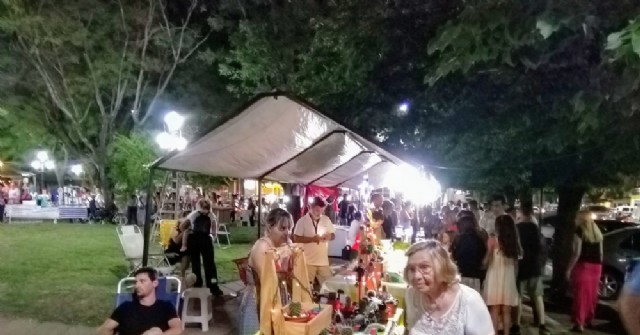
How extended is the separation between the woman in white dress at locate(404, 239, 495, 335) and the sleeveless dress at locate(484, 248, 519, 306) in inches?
201

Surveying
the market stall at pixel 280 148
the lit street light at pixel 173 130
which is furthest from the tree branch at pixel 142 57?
the market stall at pixel 280 148

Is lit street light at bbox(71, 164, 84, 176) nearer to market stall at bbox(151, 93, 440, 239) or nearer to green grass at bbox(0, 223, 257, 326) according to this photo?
green grass at bbox(0, 223, 257, 326)

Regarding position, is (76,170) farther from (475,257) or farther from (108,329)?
(108,329)

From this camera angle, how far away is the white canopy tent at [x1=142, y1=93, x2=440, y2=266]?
6.28 metres

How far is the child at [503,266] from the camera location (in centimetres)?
→ 814

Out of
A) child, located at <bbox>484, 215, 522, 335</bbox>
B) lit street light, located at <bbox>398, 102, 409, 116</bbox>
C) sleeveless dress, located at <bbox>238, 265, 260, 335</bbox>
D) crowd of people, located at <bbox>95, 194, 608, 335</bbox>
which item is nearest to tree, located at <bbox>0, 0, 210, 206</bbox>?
lit street light, located at <bbox>398, 102, 409, 116</bbox>

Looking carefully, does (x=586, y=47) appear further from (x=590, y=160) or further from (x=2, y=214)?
(x=2, y=214)

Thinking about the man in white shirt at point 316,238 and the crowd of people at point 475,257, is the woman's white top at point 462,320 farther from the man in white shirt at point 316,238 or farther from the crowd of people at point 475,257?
the man in white shirt at point 316,238

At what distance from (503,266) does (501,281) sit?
19 centimetres

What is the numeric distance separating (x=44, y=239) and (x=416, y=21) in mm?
15012

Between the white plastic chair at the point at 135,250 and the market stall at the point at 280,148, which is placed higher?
the market stall at the point at 280,148

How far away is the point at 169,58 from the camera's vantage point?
28.8m

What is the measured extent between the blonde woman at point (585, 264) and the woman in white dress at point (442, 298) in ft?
22.1

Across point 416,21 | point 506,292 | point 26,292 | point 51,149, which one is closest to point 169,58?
point 51,149
